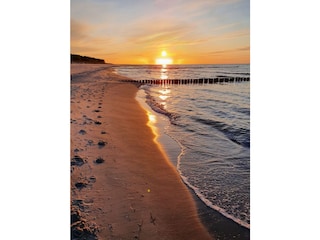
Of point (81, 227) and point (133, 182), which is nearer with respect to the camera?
point (81, 227)

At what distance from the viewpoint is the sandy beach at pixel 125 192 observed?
1.32 metres

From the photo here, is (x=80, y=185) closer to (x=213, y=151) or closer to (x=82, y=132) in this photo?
(x=82, y=132)

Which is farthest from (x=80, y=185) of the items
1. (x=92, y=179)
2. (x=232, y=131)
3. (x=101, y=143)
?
(x=232, y=131)

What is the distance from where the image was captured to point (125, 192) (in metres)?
1.60

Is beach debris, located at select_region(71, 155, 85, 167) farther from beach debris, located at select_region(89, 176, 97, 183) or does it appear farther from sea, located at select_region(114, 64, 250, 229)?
sea, located at select_region(114, 64, 250, 229)

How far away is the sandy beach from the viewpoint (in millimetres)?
1324

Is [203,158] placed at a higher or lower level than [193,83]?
lower

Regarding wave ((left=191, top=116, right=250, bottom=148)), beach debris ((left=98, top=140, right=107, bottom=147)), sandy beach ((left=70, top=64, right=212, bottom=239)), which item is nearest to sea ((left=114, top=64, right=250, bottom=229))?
wave ((left=191, top=116, right=250, bottom=148))
